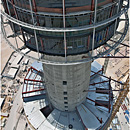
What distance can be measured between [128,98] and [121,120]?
8.27m

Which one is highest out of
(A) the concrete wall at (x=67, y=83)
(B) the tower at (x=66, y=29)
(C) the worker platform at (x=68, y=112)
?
(B) the tower at (x=66, y=29)

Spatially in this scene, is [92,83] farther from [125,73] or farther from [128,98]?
[125,73]

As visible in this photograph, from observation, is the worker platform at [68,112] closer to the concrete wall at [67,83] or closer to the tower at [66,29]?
the concrete wall at [67,83]

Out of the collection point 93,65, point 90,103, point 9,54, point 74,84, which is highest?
point 74,84

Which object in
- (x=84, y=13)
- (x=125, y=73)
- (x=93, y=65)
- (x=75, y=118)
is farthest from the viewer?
(x=125, y=73)

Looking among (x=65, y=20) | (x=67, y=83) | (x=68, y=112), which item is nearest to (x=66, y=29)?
(x=65, y=20)

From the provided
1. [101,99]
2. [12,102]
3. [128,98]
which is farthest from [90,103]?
[12,102]

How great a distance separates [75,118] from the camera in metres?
31.3

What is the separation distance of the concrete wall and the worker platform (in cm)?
200

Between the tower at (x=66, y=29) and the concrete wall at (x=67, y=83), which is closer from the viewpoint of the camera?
the tower at (x=66, y=29)

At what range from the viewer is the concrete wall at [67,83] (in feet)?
78.4

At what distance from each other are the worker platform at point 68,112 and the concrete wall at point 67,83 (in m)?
2.00

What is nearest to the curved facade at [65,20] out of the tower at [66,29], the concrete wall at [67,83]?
the tower at [66,29]

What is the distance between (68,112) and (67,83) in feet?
31.8
